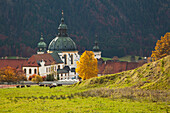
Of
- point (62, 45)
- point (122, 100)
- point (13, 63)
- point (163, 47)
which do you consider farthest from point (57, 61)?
point (122, 100)

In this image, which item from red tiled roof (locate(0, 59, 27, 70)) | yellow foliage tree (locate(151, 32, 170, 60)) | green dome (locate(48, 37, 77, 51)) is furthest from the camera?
green dome (locate(48, 37, 77, 51))

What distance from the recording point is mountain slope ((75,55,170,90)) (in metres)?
37.6

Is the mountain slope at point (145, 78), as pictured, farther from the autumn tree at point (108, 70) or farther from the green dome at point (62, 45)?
the green dome at point (62, 45)

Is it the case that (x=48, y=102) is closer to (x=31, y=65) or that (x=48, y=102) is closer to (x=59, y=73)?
(x=31, y=65)

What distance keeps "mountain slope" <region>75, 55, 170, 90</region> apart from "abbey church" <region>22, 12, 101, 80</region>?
87.0 metres

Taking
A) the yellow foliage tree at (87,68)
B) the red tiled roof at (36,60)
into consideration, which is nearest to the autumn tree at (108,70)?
the red tiled roof at (36,60)

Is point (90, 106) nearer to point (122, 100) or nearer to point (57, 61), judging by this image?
point (122, 100)

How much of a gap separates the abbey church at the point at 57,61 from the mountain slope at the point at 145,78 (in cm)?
8705

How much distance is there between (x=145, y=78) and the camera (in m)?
40.8

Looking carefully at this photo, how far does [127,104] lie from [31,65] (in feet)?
363

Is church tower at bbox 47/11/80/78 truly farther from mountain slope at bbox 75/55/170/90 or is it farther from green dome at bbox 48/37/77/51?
mountain slope at bbox 75/55/170/90

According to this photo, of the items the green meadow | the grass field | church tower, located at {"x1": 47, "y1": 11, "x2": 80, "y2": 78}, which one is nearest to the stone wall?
church tower, located at {"x1": 47, "y1": 11, "x2": 80, "y2": 78}

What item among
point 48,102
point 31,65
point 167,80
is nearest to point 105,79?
point 167,80

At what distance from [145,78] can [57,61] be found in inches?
4681
